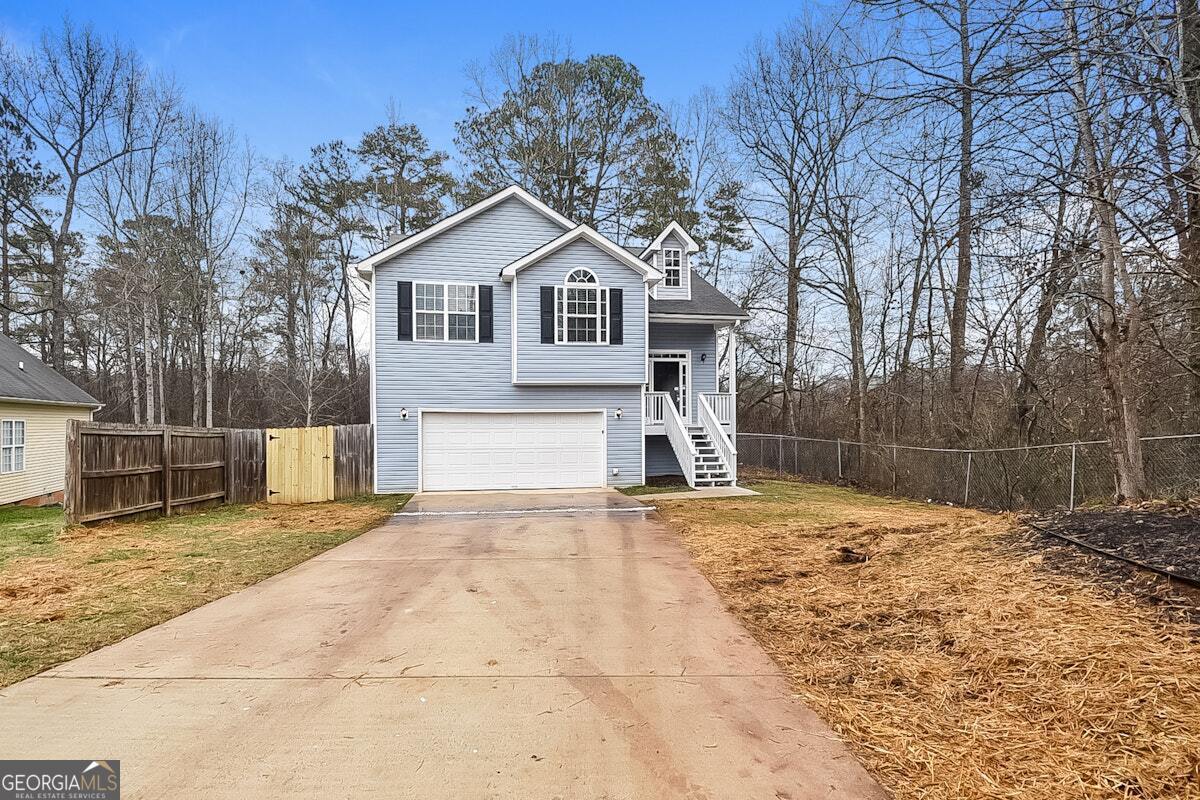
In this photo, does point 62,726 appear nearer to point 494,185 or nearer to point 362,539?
point 362,539

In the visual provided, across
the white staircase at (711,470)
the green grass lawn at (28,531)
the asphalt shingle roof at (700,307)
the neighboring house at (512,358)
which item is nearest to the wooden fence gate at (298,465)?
the neighboring house at (512,358)

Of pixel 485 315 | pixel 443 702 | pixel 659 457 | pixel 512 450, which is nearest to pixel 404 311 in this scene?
pixel 485 315

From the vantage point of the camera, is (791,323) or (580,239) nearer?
(580,239)

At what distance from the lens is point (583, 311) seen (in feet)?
48.1

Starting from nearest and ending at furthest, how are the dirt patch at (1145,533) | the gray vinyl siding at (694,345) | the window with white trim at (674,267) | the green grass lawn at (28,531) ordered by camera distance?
the dirt patch at (1145,533) < the green grass lawn at (28,531) < the gray vinyl siding at (694,345) < the window with white trim at (674,267)

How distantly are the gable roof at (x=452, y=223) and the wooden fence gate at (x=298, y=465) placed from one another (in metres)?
3.90

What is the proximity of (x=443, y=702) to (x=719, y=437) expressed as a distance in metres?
12.2

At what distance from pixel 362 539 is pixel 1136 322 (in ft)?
31.2

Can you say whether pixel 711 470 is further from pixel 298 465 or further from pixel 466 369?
pixel 298 465

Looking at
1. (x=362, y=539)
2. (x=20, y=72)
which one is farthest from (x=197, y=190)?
(x=362, y=539)

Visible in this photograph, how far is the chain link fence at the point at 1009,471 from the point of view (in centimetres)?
923

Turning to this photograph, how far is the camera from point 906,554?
591 cm

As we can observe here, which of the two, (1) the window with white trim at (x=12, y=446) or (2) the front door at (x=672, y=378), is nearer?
(1) the window with white trim at (x=12, y=446)

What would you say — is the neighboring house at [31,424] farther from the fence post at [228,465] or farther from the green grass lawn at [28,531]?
the fence post at [228,465]
